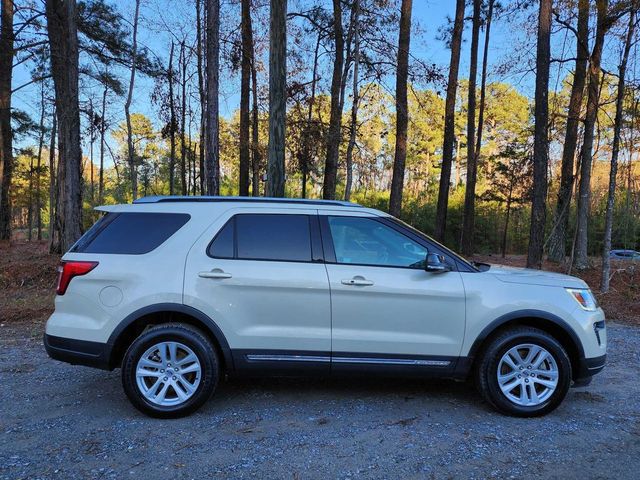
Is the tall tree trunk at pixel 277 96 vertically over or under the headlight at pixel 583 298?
over

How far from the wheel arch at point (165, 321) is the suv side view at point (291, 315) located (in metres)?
0.01

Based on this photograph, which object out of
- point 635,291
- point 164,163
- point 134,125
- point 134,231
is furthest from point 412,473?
point 164,163

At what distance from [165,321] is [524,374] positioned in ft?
10.4

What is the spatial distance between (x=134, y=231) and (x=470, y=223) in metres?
18.9

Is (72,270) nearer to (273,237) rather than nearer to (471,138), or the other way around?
(273,237)

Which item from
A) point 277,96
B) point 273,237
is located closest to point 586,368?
point 273,237

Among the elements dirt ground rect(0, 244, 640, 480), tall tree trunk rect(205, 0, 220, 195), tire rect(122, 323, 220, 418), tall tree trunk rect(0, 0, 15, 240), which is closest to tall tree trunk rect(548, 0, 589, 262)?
tall tree trunk rect(205, 0, 220, 195)

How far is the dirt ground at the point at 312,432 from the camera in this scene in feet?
10.1

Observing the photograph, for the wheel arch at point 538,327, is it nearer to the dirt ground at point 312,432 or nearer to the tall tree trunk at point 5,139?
the dirt ground at point 312,432

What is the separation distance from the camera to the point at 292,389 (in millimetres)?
4559

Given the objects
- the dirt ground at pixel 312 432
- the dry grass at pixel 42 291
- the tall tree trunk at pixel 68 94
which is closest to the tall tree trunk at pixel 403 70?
the dry grass at pixel 42 291

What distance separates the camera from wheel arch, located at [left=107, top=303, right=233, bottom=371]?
3.87 metres

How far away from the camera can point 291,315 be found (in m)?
3.92

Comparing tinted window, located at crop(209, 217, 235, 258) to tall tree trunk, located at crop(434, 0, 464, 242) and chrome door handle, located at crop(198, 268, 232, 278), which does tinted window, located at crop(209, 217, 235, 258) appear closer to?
chrome door handle, located at crop(198, 268, 232, 278)
